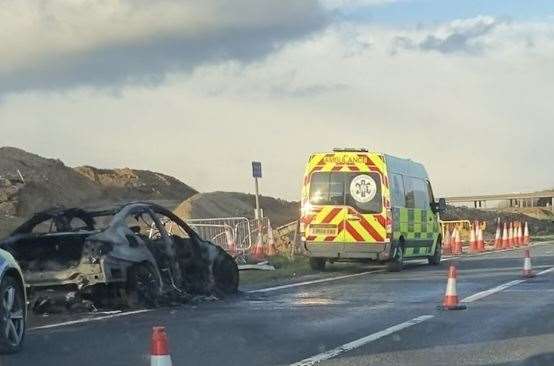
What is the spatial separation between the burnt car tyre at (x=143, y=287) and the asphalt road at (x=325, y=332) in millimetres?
347

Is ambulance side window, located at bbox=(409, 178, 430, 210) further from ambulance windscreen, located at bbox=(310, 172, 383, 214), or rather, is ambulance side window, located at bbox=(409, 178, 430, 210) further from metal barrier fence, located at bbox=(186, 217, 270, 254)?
metal barrier fence, located at bbox=(186, 217, 270, 254)

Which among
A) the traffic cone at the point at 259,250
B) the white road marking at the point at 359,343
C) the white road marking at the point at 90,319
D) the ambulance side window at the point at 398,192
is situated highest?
the ambulance side window at the point at 398,192

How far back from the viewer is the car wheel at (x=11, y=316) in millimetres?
8648

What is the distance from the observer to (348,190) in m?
20.6

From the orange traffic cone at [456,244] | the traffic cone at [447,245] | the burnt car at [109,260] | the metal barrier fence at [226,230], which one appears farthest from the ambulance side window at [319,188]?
the traffic cone at [447,245]

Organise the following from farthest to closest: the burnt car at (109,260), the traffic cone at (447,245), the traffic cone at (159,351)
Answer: the traffic cone at (447,245) → the burnt car at (109,260) → the traffic cone at (159,351)

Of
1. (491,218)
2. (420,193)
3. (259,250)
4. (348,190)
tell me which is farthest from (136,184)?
(348,190)

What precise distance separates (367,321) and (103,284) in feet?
11.1

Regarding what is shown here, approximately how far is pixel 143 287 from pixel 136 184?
41.1m

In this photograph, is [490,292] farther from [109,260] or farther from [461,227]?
[461,227]

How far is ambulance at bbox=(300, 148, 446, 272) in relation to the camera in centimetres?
2036

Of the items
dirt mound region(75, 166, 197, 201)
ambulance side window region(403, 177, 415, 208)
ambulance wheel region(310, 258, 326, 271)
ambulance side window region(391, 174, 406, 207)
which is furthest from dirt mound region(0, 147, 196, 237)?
ambulance side window region(391, 174, 406, 207)

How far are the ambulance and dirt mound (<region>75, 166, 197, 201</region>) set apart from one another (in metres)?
29.9

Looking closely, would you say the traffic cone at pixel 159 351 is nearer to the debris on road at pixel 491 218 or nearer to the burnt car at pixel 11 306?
the burnt car at pixel 11 306
